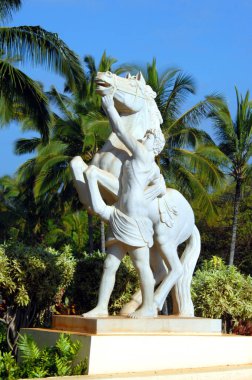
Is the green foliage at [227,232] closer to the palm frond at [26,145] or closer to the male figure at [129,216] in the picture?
the palm frond at [26,145]

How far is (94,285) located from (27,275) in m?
1.57

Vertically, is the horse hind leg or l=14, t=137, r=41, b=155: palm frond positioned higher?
l=14, t=137, r=41, b=155: palm frond

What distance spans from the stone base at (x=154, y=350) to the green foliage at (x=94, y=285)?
3.65m

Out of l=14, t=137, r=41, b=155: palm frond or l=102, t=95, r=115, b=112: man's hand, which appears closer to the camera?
l=102, t=95, r=115, b=112: man's hand

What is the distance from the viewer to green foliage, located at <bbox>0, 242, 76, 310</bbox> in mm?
10938

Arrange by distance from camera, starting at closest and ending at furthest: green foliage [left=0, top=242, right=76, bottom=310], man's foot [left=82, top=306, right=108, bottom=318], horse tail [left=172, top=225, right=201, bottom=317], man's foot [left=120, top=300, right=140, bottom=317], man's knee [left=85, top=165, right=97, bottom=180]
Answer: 1. man's foot [left=82, top=306, right=108, bottom=318]
2. man's knee [left=85, top=165, right=97, bottom=180]
3. man's foot [left=120, top=300, right=140, bottom=317]
4. horse tail [left=172, top=225, right=201, bottom=317]
5. green foliage [left=0, top=242, right=76, bottom=310]

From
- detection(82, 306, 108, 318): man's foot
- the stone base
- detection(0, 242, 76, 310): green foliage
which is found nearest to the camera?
the stone base

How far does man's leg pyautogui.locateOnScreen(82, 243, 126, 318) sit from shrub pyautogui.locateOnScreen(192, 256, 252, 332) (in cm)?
495

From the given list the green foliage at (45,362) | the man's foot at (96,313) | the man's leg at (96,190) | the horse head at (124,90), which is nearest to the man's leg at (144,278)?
the man's foot at (96,313)

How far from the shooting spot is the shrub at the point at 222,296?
42.1 feet

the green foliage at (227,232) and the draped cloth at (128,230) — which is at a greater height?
the green foliage at (227,232)

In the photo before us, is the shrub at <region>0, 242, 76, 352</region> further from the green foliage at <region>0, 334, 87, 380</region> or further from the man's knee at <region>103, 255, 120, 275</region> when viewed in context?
the green foliage at <region>0, 334, 87, 380</region>

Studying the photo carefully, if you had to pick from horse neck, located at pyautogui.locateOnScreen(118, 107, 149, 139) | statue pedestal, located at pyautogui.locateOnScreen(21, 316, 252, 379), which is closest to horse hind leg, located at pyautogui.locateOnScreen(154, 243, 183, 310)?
statue pedestal, located at pyautogui.locateOnScreen(21, 316, 252, 379)

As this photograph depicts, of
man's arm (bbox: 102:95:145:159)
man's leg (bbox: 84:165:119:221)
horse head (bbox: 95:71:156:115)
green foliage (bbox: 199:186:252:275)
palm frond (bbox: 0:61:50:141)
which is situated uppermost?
green foliage (bbox: 199:186:252:275)
